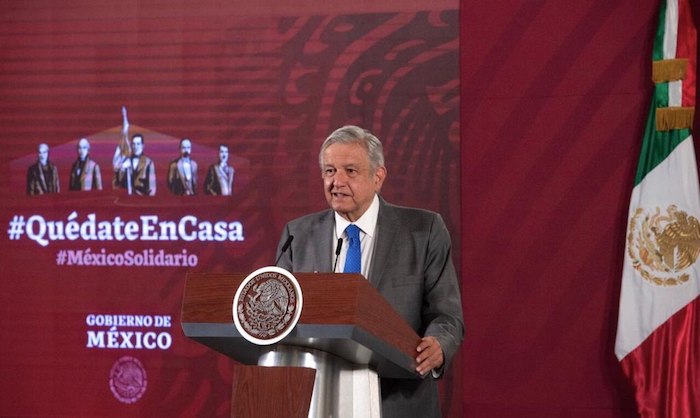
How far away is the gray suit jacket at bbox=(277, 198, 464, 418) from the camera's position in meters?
2.44

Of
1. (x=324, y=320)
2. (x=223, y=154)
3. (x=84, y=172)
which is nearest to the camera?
(x=324, y=320)

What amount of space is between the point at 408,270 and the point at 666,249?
2.07m

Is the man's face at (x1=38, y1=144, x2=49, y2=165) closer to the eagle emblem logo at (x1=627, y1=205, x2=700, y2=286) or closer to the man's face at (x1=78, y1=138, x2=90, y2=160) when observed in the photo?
the man's face at (x1=78, y1=138, x2=90, y2=160)

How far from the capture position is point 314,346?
1896mm

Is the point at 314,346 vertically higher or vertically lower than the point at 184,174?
lower

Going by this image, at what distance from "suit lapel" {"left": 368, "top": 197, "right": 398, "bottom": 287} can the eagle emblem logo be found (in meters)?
1.97

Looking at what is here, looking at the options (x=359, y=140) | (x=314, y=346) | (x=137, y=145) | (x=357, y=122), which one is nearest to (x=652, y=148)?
(x=357, y=122)

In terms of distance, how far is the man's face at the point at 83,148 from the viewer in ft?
15.4

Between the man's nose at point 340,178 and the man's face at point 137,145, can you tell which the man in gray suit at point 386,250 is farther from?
the man's face at point 137,145

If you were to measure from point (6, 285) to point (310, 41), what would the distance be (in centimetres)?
204

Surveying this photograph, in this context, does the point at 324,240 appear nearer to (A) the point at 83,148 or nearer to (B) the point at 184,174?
(B) the point at 184,174

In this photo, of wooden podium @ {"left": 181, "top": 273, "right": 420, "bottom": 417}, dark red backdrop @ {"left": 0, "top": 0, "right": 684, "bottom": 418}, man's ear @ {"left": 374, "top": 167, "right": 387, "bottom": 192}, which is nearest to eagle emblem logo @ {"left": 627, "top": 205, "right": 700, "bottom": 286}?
dark red backdrop @ {"left": 0, "top": 0, "right": 684, "bottom": 418}

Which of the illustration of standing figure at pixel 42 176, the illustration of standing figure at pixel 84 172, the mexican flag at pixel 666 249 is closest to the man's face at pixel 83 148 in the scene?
the illustration of standing figure at pixel 84 172

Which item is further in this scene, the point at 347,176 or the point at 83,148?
the point at 83,148
